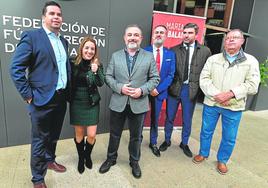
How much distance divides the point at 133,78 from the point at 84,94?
21.2 inches

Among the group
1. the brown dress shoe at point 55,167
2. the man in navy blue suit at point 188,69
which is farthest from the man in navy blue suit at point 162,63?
the brown dress shoe at point 55,167

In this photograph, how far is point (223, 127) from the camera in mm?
2611

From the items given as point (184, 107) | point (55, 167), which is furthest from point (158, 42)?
point (55, 167)

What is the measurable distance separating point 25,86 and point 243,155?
10.2ft

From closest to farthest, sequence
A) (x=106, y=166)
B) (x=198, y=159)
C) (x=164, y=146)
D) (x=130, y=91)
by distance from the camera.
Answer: (x=130, y=91) → (x=106, y=166) → (x=198, y=159) → (x=164, y=146)

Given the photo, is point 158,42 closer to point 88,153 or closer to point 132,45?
point 132,45

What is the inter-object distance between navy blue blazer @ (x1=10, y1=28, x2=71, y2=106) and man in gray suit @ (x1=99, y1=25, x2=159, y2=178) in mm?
603

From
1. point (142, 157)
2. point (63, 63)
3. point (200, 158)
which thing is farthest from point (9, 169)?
point (200, 158)

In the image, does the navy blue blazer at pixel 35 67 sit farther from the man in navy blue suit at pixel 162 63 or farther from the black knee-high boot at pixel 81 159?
the man in navy blue suit at pixel 162 63

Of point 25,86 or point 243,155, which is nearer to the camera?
point 25,86

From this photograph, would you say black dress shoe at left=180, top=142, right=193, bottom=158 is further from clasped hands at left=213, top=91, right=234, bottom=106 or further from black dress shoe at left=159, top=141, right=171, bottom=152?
clasped hands at left=213, top=91, right=234, bottom=106

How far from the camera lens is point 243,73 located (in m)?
2.38

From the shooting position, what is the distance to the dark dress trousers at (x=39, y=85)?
1.78m

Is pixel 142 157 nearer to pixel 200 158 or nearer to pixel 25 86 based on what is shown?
pixel 200 158
